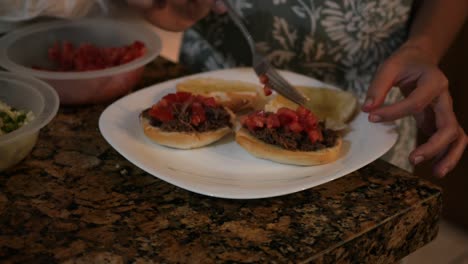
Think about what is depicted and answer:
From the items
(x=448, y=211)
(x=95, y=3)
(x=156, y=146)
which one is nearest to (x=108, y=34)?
(x=95, y=3)

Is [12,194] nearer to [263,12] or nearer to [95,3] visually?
[95,3]

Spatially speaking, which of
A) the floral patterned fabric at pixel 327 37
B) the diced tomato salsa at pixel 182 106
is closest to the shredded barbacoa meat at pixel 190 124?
the diced tomato salsa at pixel 182 106

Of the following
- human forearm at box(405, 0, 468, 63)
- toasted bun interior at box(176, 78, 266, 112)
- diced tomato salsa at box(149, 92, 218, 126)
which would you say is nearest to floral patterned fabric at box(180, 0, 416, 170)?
human forearm at box(405, 0, 468, 63)

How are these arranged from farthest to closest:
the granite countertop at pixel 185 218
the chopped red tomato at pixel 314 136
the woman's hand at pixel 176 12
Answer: the woman's hand at pixel 176 12 → the chopped red tomato at pixel 314 136 → the granite countertop at pixel 185 218

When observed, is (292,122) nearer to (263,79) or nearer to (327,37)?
(263,79)

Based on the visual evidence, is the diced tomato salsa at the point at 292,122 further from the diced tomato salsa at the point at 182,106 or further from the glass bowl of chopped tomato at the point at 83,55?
the glass bowl of chopped tomato at the point at 83,55
